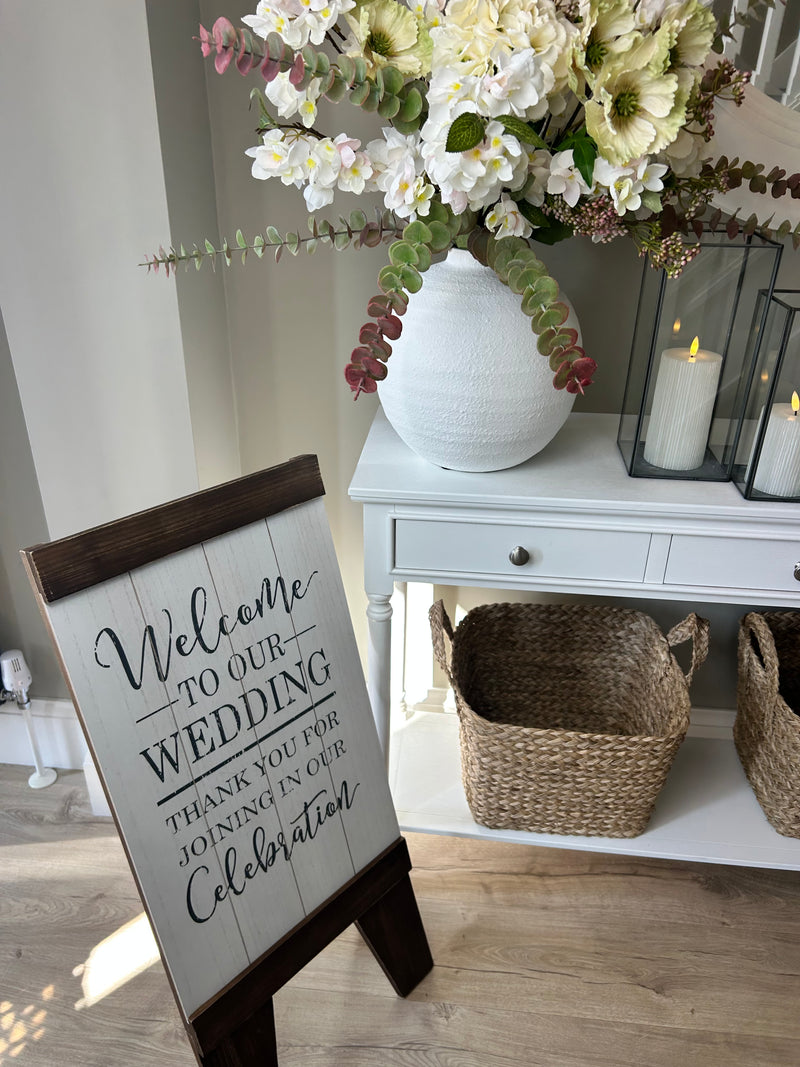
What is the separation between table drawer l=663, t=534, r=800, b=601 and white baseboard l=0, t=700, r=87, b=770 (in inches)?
46.3

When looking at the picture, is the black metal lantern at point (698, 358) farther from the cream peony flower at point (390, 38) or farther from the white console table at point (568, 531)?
the cream peony flower at point (390, 38)

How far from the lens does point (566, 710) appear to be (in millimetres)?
1463

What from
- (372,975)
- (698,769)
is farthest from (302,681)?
(698,769)

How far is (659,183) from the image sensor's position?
2.70 ft

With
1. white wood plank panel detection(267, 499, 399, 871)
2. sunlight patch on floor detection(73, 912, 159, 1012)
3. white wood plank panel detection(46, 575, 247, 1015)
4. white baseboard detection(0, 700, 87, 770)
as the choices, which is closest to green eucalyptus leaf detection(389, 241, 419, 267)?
white wood plank panel detection(267, 499, 399, 871)

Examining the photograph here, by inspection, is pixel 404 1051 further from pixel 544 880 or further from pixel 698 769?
pixel 698 769

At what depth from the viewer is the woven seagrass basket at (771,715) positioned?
124 cm

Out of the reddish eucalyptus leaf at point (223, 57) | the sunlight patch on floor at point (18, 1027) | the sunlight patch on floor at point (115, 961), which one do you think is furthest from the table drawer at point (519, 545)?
the sunlight patch on floor at point (18, 1027)

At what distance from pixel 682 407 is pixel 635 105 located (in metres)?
0.41

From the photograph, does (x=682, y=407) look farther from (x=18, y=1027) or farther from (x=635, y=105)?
(x=18, y=1027)

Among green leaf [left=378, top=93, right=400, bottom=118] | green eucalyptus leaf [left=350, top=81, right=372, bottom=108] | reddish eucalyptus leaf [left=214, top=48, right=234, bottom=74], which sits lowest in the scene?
green leaf [left=378, top=93, right=400, bottom=118]

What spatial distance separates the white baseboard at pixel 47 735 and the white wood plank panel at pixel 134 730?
0.83m

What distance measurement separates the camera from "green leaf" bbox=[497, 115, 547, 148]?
80cm

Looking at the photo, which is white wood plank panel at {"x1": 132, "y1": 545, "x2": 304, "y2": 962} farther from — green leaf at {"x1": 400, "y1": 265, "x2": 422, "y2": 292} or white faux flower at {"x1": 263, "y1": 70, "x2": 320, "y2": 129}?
white faux flower at {"x1": 263, "y1": 70, "x2": 320, "y2": 129}
